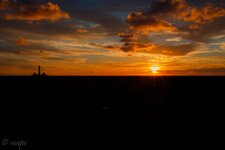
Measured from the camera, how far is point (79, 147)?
13016 millimetres

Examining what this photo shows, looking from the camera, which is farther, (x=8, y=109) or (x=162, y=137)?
(x=8, y=109)

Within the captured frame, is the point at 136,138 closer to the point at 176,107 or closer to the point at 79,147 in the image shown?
the point at 79,147

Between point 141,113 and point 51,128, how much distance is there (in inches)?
371

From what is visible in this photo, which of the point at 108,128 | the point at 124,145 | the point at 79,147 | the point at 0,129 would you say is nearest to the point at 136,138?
the point at 124,145

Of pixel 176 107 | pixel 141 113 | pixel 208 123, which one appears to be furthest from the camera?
pixel 176 107

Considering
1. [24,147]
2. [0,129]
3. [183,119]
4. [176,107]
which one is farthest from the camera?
[176,107]

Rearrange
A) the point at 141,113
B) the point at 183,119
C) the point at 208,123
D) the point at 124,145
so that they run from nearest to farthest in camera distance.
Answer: the point at 124,145 < the point at 208,123 < the point at 183,119 < the point at 141,113

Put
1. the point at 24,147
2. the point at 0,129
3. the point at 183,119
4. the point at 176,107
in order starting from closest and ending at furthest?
the point at 24,147, the point at 0,129, the point at 183,119, the point at 176,107

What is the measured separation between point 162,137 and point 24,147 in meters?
8.55

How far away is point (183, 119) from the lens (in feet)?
66.1

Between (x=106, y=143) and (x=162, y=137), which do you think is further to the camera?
(x=162, y=137)

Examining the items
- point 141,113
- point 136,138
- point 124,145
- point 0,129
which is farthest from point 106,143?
point 141,113

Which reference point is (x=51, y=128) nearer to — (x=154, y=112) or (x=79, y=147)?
(x=79, y=147)

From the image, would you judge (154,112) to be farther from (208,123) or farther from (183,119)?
(208,123)
